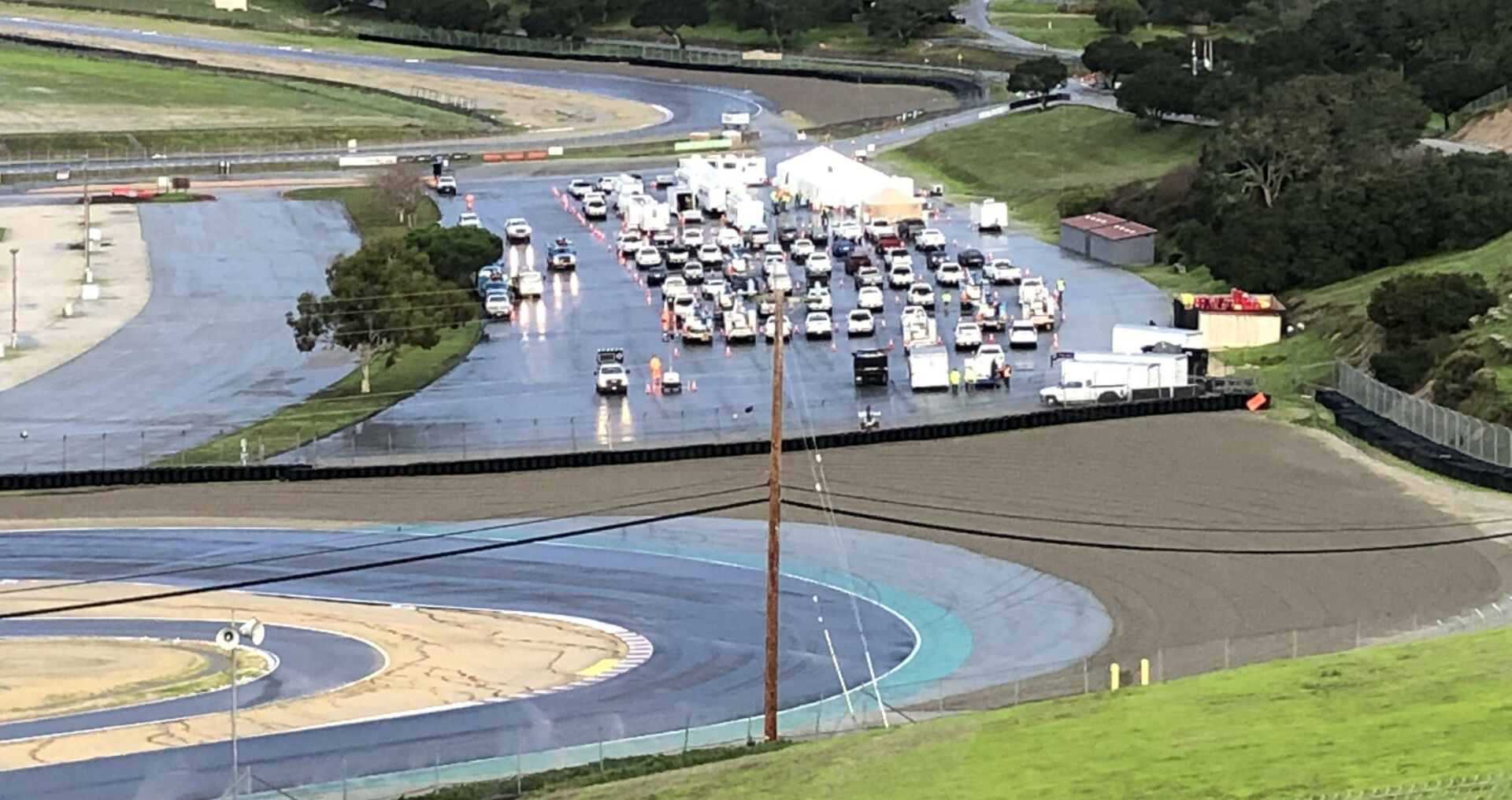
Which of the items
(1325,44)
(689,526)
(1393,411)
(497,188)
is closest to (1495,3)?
(1325,44)

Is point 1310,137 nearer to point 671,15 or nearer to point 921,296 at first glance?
point 921,296

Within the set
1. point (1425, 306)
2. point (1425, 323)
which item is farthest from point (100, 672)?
point (1425, 306)

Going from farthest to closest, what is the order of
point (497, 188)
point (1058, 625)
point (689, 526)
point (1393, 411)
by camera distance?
1. point (497, 188)
2. point (1393, 411)
3. point (689, 526)
4. point (1058, 625)

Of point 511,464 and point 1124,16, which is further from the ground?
point 1124,16

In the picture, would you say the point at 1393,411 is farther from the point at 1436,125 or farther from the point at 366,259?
the point at 1436,125

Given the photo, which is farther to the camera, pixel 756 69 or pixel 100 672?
pixel 756 69

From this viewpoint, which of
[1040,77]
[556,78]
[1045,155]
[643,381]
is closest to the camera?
[643,381]

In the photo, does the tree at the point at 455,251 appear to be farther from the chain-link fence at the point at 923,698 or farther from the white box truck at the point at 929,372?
the chain-link fence at the point at 923,698

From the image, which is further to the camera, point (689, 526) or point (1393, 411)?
point (1393, 411)
